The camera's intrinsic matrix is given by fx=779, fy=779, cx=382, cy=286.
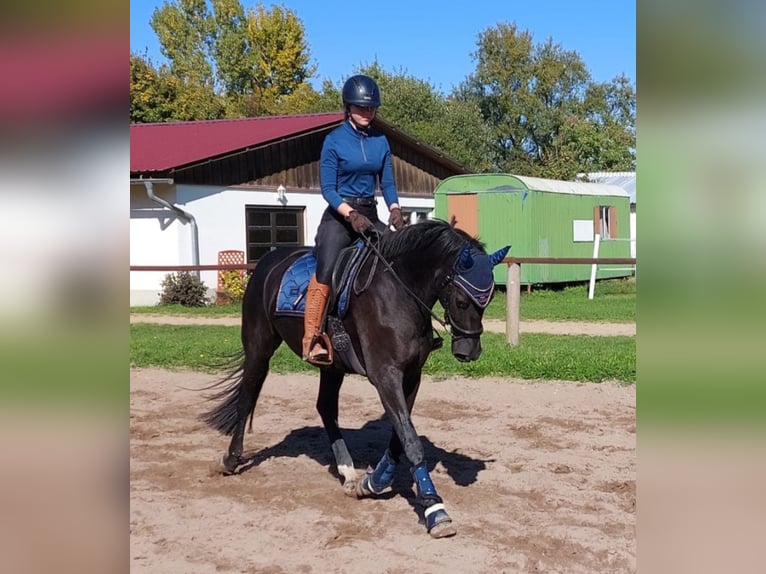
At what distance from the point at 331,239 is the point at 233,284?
15.6 meters

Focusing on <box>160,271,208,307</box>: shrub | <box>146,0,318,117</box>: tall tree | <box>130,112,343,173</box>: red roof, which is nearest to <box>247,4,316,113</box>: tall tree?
<box>146,0,318,117</box>: tall tree

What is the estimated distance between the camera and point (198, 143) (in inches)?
909

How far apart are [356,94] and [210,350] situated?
7.31 metres

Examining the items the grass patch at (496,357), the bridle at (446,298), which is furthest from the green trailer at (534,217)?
the bridle at (446,298)

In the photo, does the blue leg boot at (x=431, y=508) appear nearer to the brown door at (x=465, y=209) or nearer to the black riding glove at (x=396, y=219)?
the black riding glove at (x=396, y=219)

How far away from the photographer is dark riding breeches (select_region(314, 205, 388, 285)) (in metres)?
5.31

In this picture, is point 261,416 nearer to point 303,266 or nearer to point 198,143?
point 303,266

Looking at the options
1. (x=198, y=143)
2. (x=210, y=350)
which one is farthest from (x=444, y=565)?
(x=198, y=143)

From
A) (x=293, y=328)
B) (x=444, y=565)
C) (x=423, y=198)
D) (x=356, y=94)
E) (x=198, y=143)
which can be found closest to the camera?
(x=444, y=565)

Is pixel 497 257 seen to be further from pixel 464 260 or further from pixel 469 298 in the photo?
pixel 469 298

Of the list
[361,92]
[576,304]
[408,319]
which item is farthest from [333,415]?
[576,304]

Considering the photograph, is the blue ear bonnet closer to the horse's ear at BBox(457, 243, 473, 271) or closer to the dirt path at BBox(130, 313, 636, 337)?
the horse's ear at BBox(457, 243, 473, 271)

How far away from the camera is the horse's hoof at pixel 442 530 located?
445 centimetres

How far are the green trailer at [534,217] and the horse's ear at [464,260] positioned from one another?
56.6 feet
